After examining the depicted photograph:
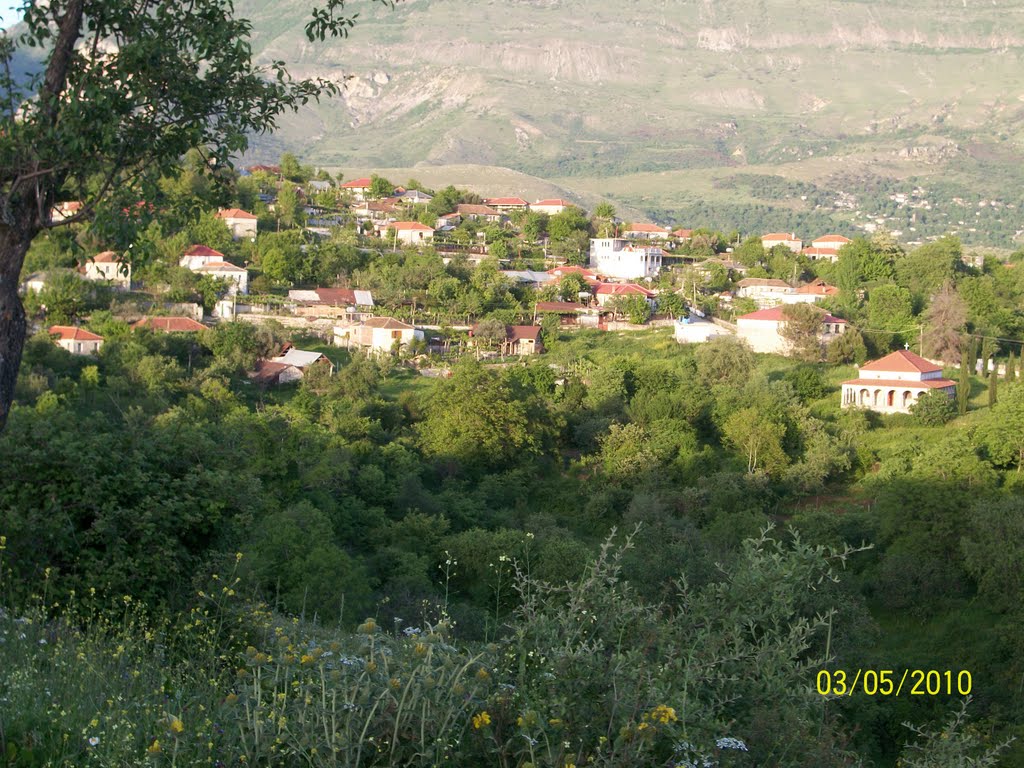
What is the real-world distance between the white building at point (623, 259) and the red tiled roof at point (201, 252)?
16588mm

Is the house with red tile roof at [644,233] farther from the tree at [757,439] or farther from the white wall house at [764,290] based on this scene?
the tree at [757,439]

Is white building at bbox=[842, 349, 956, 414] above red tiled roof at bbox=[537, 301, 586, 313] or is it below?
below

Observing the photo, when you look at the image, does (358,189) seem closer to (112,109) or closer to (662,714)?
(112,109)

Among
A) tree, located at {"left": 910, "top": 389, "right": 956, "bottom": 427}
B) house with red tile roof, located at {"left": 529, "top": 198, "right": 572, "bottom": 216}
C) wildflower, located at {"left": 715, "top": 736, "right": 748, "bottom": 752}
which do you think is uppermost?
house with red tile roof, located at {"left": 529, "top": 198, "right": 572, "bottom": 216}

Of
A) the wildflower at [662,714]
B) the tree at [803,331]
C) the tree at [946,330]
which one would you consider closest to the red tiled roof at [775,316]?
the tree at [803,331]

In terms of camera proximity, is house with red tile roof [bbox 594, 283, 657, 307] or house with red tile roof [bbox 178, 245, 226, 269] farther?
house with red tile roof [bbox 594, 283, 657, 307]

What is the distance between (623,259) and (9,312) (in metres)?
44.2

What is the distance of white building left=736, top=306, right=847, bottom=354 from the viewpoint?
35.7 m

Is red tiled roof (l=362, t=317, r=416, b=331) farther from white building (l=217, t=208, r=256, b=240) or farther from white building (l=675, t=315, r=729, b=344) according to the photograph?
white building (l=217, t=208, r=256, b=240)

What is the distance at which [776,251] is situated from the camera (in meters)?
50.8

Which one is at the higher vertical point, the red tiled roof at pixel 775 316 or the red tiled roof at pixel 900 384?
the red tiled roof at pixel 775 316

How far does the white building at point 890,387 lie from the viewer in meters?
30.2

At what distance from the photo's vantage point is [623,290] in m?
41.9

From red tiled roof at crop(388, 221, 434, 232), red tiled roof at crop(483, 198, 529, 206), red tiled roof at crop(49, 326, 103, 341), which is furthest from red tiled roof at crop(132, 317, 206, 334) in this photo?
red tiled roof at crop(483, 198, 529, 206)
